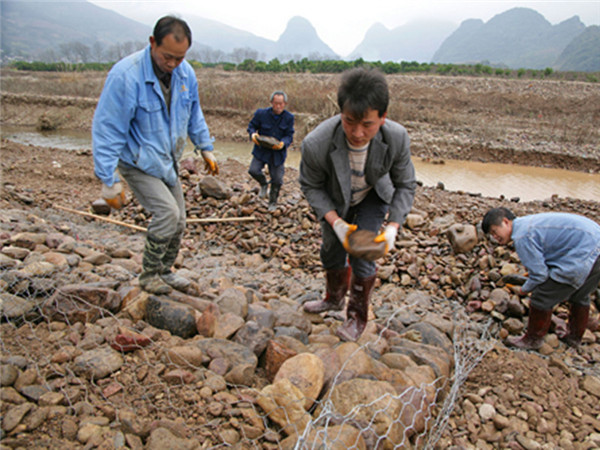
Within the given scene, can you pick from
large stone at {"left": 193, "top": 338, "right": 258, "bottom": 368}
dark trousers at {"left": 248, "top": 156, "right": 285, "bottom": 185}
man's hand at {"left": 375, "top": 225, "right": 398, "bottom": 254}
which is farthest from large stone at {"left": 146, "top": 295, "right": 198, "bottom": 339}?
dark trousers at {"left": 248, "top": 156, "right": 285, "bottom": 185}

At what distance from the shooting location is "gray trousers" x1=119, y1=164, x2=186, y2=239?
228 cm

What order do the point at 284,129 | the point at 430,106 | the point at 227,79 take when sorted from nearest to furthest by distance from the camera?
the point at 284,129, the point at 430,106, the point at 227,79

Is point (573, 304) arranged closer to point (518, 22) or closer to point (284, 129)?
point (284, 129)

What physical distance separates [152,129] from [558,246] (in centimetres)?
274

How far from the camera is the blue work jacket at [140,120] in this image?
6.67 ft

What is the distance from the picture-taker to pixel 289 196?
573cm

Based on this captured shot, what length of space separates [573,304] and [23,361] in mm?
3424

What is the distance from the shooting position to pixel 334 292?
2760 mm

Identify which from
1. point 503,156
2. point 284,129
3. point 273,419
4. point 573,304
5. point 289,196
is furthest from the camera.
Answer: point 503,156

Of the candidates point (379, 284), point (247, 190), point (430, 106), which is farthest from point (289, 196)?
point (430, 106)

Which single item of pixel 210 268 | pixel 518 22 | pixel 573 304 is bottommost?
pixel 210 268

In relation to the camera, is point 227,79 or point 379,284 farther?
point 227,79

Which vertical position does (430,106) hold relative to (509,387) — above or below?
above

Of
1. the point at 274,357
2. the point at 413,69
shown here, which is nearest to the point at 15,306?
the point at 274,357
